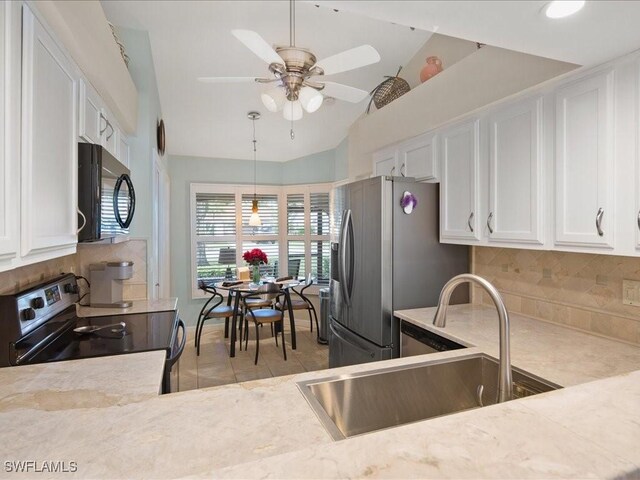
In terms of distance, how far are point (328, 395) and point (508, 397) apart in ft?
1.83

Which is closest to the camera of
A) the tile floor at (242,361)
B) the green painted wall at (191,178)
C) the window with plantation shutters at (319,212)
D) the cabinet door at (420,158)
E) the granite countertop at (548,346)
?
the granite countertop at (548,346)

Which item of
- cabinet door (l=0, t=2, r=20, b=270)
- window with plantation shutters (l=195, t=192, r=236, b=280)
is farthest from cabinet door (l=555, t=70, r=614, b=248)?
window with plantation shutters (l=195, t=192, r=236, b=280)

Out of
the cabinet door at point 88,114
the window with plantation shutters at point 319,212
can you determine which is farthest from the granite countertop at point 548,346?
the window with plantation shutters at point 319,212

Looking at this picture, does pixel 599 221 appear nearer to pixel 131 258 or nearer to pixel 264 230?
pixel 131 258

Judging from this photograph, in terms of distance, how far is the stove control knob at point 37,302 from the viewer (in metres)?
1.49

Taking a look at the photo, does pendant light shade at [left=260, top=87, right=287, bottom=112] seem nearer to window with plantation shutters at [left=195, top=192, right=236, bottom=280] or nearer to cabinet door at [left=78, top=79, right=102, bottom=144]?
cabinet door at [left=78, top=79, right=102, bottom=144]

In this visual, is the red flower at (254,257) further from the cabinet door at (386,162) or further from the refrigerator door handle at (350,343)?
the cabinet door at (386,162)

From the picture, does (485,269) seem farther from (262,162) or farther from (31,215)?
(262,162)

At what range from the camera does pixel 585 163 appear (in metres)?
1.53

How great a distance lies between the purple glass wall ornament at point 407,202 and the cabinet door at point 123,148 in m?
1.90

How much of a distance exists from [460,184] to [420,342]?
1.01 metres

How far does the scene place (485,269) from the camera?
244 centimetres

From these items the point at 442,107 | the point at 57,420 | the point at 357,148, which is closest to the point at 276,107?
the point at 442,107

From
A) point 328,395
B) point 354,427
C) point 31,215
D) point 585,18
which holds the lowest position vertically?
point 354,427
